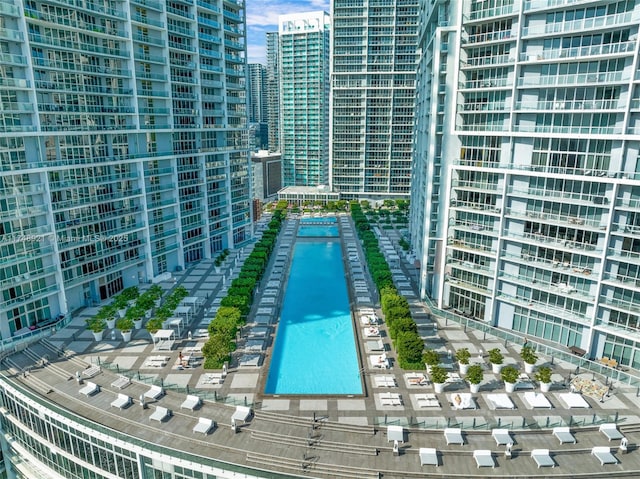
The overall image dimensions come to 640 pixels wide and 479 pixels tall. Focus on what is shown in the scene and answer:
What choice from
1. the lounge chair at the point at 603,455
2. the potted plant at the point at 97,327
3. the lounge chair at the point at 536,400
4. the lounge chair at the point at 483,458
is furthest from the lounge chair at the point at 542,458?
the potted plant at the point at 97,327

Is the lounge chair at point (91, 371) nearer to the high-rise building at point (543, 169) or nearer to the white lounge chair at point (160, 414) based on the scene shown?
the white lounge chair at point (160, 414)

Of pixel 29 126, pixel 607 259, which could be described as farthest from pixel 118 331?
pixel 607 259

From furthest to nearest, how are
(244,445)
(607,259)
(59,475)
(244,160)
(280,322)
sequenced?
1. (244,160)
2. (280,322)
3. (607,259)
4. (59,475)
5. (244,445)

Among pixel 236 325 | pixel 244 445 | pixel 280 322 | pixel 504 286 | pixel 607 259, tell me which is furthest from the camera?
pixel 280 322

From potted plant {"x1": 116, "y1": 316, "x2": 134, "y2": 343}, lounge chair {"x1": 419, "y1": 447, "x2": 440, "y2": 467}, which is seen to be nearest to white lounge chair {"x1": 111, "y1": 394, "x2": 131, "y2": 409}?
potted plant {"x1": 116, "y1": 316, "x2": 134, "y2": 343}

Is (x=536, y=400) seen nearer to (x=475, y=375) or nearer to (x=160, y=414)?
(x=475, y=375)

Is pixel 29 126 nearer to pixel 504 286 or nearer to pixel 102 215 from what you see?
pixel 102 215
